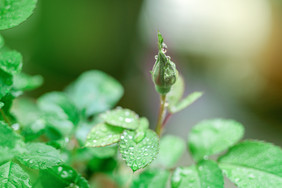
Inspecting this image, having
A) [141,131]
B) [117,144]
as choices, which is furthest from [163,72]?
[117,144]

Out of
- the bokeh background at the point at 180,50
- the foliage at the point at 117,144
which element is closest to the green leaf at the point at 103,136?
the foliage at the point at 117,144

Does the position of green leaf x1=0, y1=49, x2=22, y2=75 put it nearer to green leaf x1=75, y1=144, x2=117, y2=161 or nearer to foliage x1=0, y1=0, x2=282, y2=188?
foliage x1=0, y1=0, x2=282, y2=188

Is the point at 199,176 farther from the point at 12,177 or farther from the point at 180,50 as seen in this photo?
the point at 180,50

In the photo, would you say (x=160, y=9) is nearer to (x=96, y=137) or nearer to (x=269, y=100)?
(x=269, y=100)

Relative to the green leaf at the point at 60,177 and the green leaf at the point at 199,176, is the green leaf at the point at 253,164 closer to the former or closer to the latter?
the green leaf at the point at 199,176

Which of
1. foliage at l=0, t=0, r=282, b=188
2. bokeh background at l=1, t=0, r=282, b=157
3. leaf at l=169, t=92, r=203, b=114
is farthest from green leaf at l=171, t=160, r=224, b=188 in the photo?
bokeh background at l=1, t=0, r=282, b=157

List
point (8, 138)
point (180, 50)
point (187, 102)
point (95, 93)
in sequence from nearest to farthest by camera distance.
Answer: point (8, 138), point (187, 102), point (95, 93), point (180, 50)

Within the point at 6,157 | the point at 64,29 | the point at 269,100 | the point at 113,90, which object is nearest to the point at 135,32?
the point at 64,29
